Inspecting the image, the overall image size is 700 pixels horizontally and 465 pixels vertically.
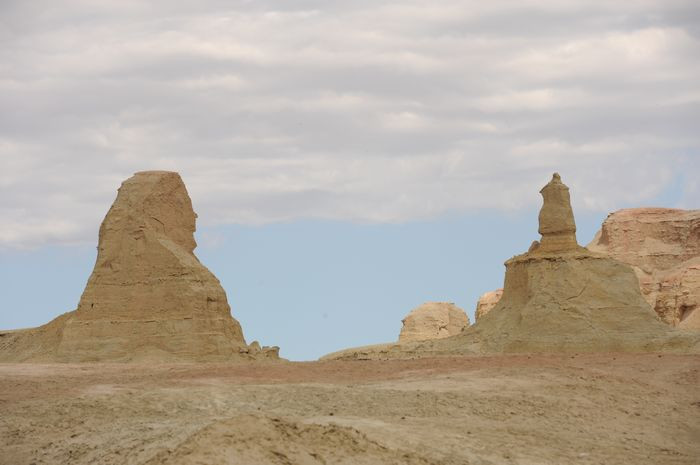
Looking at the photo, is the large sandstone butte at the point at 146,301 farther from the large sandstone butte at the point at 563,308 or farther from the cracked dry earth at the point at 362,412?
the large sandstone butte at the point at 563,308

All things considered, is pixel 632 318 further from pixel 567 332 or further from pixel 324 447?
pixel 324 447

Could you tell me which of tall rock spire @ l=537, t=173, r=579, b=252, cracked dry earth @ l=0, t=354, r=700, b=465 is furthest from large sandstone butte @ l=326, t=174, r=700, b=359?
cracked dry earth @ l=0, t=354, r=700, b=465

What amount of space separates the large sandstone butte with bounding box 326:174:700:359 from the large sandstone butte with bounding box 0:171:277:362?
7733 millimetres

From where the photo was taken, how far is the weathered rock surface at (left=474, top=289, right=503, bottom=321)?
69.2 metres

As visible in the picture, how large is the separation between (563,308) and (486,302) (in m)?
28.6

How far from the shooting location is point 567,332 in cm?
4084

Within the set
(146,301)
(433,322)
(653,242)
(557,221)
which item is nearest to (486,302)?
(433,322)

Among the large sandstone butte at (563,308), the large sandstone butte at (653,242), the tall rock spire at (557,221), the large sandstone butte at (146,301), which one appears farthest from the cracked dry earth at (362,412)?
the large sandstone butte at (653,242)

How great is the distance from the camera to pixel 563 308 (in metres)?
41.3

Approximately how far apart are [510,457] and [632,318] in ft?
68.5

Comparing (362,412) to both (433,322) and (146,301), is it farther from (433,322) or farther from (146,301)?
(433,322)

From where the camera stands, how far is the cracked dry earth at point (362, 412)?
1944 cm

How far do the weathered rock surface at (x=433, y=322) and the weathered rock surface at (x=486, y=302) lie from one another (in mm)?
1272

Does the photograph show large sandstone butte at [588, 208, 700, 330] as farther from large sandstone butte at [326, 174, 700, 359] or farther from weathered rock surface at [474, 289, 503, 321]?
large sandstone butte at [326, 174, 700, 359]
